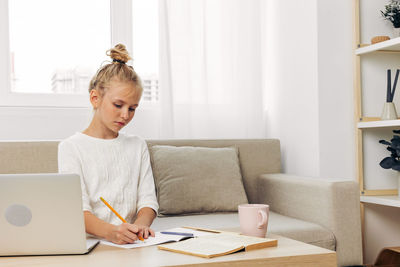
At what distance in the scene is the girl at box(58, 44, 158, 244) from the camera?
A: 56.5 inches

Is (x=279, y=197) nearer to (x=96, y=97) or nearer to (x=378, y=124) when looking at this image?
(x=378, y=124)

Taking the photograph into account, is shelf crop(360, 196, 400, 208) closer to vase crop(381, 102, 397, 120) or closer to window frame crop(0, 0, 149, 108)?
vase crop(381, 102, 397, 120)

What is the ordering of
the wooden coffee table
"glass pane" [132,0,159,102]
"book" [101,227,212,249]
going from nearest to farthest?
the wooden coffee table → "book" [101,227,212,249] → "glass pane" [132,0,159,102]

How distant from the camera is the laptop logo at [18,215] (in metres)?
0.90

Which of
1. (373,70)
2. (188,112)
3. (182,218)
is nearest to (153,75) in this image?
(188,112)

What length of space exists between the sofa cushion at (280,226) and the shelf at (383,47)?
0.91 metres

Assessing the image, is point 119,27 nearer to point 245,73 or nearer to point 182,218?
point 245,73

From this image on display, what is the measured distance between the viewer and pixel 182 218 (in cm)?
201

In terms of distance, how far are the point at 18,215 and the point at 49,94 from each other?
1.66m

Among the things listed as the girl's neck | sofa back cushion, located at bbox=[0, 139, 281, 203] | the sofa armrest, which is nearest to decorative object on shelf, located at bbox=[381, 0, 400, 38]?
sofa back cushion, located at bbox=[0, 139, 281, 203]

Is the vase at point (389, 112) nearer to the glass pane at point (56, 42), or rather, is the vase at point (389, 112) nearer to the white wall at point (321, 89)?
the white wall at point (321, 89)

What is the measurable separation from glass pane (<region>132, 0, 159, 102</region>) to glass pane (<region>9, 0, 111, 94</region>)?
155mm

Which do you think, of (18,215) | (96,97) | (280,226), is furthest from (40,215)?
(280,226)

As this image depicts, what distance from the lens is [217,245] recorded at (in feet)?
3.15
